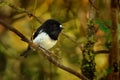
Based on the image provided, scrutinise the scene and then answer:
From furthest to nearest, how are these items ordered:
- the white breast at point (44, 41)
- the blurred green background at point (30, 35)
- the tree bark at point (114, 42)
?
the blurred green background at point (30, 35), the white breast at point (44, 41), the tree bark at point (114, 42)

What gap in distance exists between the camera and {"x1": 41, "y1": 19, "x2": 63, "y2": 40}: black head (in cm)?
157

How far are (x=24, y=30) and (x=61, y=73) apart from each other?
1.23 ft

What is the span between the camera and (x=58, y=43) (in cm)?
167

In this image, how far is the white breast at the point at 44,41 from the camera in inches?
61.6

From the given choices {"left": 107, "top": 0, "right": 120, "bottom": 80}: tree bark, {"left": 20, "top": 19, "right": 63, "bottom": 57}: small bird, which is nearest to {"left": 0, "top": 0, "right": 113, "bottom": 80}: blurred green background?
{"left": 20, "top": 19, "right": 63, "bottom": 57}: small bird

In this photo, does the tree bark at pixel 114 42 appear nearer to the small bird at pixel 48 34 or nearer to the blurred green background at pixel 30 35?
the small bird at pixel 48 34

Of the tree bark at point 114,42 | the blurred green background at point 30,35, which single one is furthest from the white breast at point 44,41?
the blurred green background at point 30,35

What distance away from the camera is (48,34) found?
5.28 feet

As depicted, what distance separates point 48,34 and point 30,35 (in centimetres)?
72

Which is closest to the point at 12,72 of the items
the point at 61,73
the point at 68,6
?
the point at 61,73

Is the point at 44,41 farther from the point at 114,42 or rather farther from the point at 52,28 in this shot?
the point at 114,42

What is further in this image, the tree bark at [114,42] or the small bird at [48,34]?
the small bird at [48,34]

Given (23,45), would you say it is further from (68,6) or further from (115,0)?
(115,0)

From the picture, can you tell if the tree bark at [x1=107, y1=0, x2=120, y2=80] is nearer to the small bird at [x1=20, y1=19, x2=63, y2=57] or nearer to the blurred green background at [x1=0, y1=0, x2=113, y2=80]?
the small bird at [x1=20, y1=19, x2=63, y2=57]
